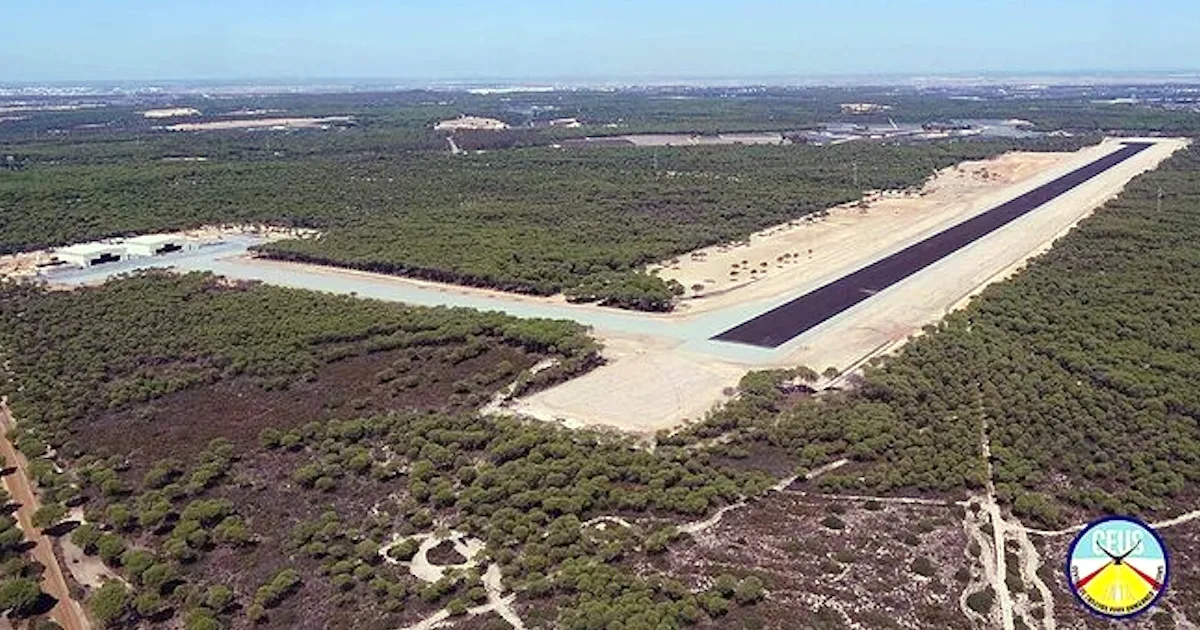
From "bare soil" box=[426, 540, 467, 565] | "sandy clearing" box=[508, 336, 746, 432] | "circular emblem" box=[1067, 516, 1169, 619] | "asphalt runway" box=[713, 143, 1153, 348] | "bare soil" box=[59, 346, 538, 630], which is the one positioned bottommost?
"bare soil" box=[59, 346, 538, 630]

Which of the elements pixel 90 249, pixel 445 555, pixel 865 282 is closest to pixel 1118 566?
pixel 445 555

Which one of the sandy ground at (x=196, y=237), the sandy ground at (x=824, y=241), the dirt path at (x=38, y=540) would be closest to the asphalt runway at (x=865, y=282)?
the sandy ground at (x=824, y=241)

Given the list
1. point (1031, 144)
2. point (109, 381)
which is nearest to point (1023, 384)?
point (109, 381)

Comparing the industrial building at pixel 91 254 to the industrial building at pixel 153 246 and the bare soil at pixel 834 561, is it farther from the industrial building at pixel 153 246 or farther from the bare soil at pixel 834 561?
the bare soil at pixel 834 561

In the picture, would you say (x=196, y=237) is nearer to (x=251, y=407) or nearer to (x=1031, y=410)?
(x=251, y=407)

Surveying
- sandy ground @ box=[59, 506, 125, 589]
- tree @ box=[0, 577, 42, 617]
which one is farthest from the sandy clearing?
tree @ box=[0, 577, 42, 617]

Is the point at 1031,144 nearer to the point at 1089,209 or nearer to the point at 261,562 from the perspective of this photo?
the point at 1089,209

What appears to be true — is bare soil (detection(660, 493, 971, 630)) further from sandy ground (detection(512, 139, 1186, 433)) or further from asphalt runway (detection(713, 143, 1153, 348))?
asphalt runway (detection(713, 143, 1153, 348))
